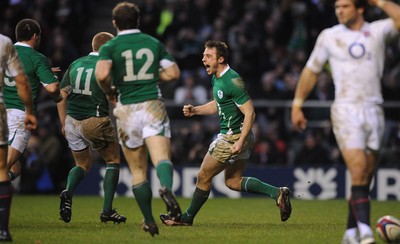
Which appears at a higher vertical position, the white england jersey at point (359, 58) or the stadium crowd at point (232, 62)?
the white england jersey at point (359, 58)

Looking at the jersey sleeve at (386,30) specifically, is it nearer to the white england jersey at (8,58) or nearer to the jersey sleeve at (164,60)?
A: the jersey sleeve at (164,60)

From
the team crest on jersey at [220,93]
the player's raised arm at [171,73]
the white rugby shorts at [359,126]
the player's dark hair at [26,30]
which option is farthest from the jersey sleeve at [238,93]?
the white rugby shorts at [359,126]

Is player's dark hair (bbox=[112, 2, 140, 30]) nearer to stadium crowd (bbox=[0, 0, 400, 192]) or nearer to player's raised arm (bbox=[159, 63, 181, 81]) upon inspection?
player's raised arm (bbox=[159, 63, 181, 81])

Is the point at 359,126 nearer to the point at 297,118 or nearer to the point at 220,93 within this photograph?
the point at 297,118

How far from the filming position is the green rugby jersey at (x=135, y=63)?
9680 millimetres

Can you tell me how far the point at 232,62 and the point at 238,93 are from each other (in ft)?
36.1

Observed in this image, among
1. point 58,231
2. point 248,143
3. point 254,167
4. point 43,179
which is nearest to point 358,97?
point 248,143

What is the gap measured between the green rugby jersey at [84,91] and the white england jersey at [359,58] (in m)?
4.12

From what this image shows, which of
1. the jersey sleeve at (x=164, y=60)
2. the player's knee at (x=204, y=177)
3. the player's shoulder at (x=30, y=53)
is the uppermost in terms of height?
the jersey sleeve at (x=164, y=60)

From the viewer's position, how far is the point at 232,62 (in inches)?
893

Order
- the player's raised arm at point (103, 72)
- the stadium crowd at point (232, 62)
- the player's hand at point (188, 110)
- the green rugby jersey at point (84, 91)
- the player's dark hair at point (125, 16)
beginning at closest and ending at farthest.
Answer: the player's raised arm at point (103, 72), the player's dark hair at point (125, 16), the player's hand at point (188, 110), the green rugby jersey at point (84, 91), the stadium crowd at point (232, 62)

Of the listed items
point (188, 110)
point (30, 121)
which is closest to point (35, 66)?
point (188, 110)

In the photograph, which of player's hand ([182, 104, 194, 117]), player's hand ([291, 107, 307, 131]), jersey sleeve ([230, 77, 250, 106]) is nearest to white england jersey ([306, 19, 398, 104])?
player's hand ([291, 107, 307, 131])

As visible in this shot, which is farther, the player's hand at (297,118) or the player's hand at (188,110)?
the player's hand at (188,110)
